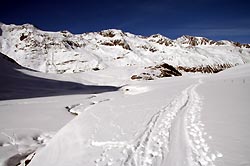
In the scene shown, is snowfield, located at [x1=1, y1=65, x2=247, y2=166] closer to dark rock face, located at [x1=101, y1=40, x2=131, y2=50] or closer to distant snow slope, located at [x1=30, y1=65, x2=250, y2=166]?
distant snow slope, located at [x1=30, y1=65, x2=250, y2=166]

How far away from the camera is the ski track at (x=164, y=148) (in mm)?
5754

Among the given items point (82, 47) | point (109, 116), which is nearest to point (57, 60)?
point (82, 47)

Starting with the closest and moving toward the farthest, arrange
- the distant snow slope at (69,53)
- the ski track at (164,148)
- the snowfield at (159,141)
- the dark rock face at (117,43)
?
the ski track at (164,148) < the snowfield at (159,141) < the distant snow slope at (69,53) < the dark rock face at (117,43)

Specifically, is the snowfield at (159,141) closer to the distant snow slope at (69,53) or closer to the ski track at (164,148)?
the ski track at (164,148)

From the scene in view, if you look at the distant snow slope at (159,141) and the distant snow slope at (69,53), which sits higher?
the distant snow slope at (69,53)

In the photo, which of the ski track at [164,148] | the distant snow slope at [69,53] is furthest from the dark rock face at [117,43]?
the ski track at [164,148]

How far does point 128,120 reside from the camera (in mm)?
10617

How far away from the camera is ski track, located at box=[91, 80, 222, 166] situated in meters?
5.75

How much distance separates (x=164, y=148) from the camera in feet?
21.6

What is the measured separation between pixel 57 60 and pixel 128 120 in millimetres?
131206

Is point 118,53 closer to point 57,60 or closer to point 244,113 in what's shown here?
point 57,60

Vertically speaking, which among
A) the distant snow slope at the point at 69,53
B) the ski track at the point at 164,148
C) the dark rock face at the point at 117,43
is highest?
the dark rock face at the point at 117,43

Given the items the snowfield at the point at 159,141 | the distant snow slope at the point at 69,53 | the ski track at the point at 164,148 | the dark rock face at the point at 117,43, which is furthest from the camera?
the dark rock face at the point at 117,43

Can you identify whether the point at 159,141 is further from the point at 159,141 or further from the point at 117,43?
the point at 117,43
